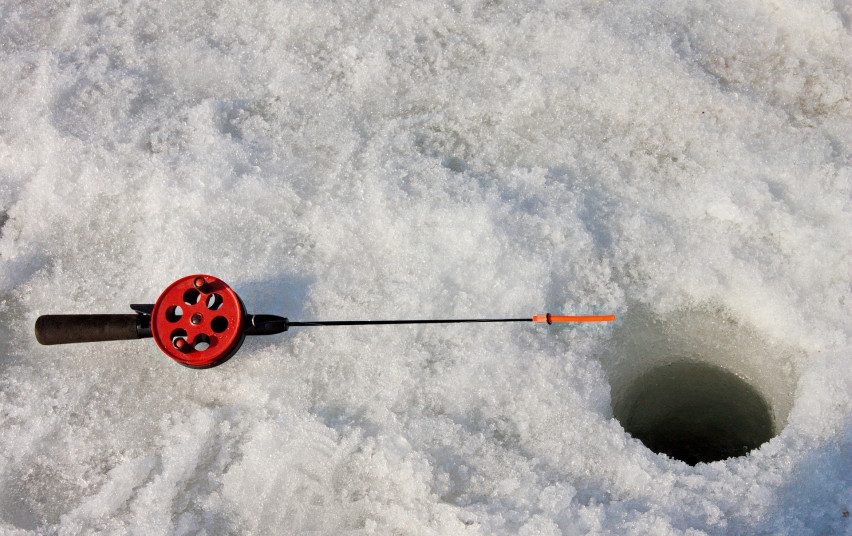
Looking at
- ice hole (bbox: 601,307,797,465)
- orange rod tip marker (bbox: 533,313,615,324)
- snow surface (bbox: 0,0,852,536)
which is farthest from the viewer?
ice hole (bbox: 601,307,797,465)

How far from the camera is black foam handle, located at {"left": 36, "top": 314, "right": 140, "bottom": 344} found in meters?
2.31

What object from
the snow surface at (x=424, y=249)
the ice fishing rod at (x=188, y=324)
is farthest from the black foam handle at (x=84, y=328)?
the snow surface at (x=424, y=249)

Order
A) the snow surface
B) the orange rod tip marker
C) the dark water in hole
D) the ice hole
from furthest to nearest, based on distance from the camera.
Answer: the dark water in hole < the ice hole < the orange rod tip marker < the snow surface

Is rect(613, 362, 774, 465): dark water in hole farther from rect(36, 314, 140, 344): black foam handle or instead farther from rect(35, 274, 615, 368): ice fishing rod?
rect(36, 314, 140, 344): black foam handle

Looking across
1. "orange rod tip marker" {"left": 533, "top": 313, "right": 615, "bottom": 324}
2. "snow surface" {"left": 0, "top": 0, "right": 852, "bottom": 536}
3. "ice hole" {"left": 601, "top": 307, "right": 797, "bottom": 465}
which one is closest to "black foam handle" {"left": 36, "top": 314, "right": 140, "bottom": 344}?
"snow surface" {"left": 0, "top": 0, "right": 852, "bottom": 536}

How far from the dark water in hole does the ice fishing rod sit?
0.73 metres

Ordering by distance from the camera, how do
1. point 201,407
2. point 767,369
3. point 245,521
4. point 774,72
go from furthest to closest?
point 774,72 < point 767,369 < point 201,407 < point 245,521

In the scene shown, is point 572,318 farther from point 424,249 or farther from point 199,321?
point 199,321

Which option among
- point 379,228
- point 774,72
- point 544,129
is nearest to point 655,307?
point 544,129

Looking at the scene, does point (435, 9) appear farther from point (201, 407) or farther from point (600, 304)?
point (201, 407)

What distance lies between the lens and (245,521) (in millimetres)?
2225

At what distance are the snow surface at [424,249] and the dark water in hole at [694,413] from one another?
9 cm

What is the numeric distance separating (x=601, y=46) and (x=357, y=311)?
5.16 feet

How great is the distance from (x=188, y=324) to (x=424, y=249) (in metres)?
0.87
